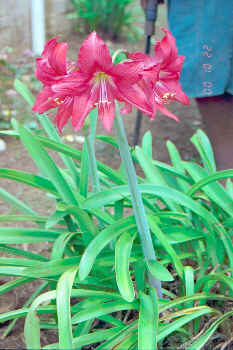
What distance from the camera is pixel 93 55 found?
2.86 ft

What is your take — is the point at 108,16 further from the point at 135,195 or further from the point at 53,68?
the point at 53,68

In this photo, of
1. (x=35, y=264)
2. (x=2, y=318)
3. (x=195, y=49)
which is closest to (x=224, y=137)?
(x=195, y=49)

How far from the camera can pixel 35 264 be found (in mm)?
1340

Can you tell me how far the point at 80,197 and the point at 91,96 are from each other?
2.01 feet

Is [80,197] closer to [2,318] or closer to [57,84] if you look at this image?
[2,318]

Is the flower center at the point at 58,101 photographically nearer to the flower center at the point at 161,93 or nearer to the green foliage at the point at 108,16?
the flower center at the point at 161,93

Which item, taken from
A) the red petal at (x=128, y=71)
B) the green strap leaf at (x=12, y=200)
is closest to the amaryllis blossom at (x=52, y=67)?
the red petal at (x=128, y=71)

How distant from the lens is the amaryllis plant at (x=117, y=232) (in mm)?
931

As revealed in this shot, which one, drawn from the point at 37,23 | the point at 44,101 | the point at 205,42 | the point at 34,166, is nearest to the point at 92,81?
the point at 44,101

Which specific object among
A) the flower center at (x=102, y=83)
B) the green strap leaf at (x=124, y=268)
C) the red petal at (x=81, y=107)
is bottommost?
the green strap leaf at (x=124, y=268)

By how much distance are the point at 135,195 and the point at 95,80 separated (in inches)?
→ 13.5

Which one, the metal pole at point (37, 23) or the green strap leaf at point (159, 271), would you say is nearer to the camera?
the green strap leaf at point (159, 271)

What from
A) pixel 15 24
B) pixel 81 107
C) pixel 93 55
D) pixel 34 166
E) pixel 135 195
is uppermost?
pixel 15 24

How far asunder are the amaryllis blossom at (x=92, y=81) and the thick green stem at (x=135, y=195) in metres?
0.11
